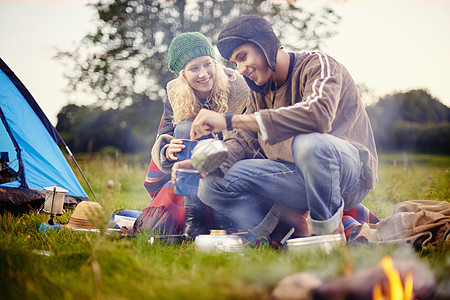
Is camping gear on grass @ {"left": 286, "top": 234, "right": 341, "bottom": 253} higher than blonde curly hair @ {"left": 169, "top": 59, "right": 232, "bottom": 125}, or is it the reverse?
blonde curly hair @ {"left": 169, "top": 59, "right": 232, "bottom": 125}

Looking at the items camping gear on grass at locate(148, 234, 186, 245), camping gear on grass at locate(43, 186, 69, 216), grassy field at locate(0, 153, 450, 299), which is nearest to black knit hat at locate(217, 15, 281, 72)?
grassy field at locate(0, 153, 450, 299)

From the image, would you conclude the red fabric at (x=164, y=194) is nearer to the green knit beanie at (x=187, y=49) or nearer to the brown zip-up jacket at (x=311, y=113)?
the brown zip-up jacket at (x=311, y=113)

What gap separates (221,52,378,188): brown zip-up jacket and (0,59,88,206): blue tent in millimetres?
2452

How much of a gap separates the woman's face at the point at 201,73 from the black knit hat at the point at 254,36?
2.63 feet

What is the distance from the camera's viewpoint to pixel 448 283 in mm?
1541

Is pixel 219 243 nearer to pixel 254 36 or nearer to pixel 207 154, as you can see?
pixel 207 154

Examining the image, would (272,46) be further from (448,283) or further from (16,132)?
(16,132)

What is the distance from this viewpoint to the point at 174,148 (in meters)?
2.72

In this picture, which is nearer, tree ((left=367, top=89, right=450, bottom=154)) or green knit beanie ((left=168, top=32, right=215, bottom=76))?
green knit beanie ((left=168, top=32, right=215, bottom=76))

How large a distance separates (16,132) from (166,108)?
74.4 inches

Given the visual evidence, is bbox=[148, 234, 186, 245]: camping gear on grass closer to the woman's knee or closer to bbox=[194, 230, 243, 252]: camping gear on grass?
bbox=[194, 230, 243, 252]: camping gear on grass

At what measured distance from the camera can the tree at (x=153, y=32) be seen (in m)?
13.3

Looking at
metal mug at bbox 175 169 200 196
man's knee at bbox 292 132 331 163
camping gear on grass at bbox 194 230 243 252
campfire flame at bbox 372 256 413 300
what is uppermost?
man's knee at bbox 292 132 331 163

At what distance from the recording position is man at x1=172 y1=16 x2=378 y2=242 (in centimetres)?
207
